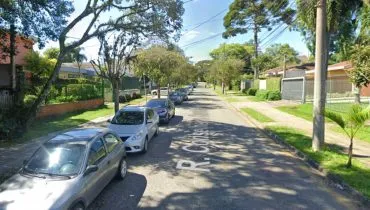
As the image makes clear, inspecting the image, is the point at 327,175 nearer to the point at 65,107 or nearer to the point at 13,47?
the point at 13,47

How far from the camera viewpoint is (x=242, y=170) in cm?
896

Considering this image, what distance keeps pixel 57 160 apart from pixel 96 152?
0.79 metres

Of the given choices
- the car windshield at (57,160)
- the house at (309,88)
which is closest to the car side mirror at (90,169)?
the car windshield at (57,160)

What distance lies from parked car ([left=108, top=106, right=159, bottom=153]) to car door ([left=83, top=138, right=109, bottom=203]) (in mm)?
3202

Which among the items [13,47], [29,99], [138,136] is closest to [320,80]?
[138,136]

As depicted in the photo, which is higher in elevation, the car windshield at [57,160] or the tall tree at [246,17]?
the tall tree at [246,17]

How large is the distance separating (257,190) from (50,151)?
4.33m

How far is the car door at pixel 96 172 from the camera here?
19.5 ft

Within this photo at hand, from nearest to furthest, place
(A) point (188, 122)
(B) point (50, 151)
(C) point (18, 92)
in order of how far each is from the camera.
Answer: (B) point (50, 151), (C) point (18, 92), (A) point (188, 122)

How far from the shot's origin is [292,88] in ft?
104

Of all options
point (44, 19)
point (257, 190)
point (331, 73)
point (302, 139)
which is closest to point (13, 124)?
point (44, 19)

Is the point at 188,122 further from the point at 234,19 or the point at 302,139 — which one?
the point at 234,19

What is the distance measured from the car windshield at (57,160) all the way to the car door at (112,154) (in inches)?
34.1

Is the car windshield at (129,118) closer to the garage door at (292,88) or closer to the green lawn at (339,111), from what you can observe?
the green lawn at (339,111)
